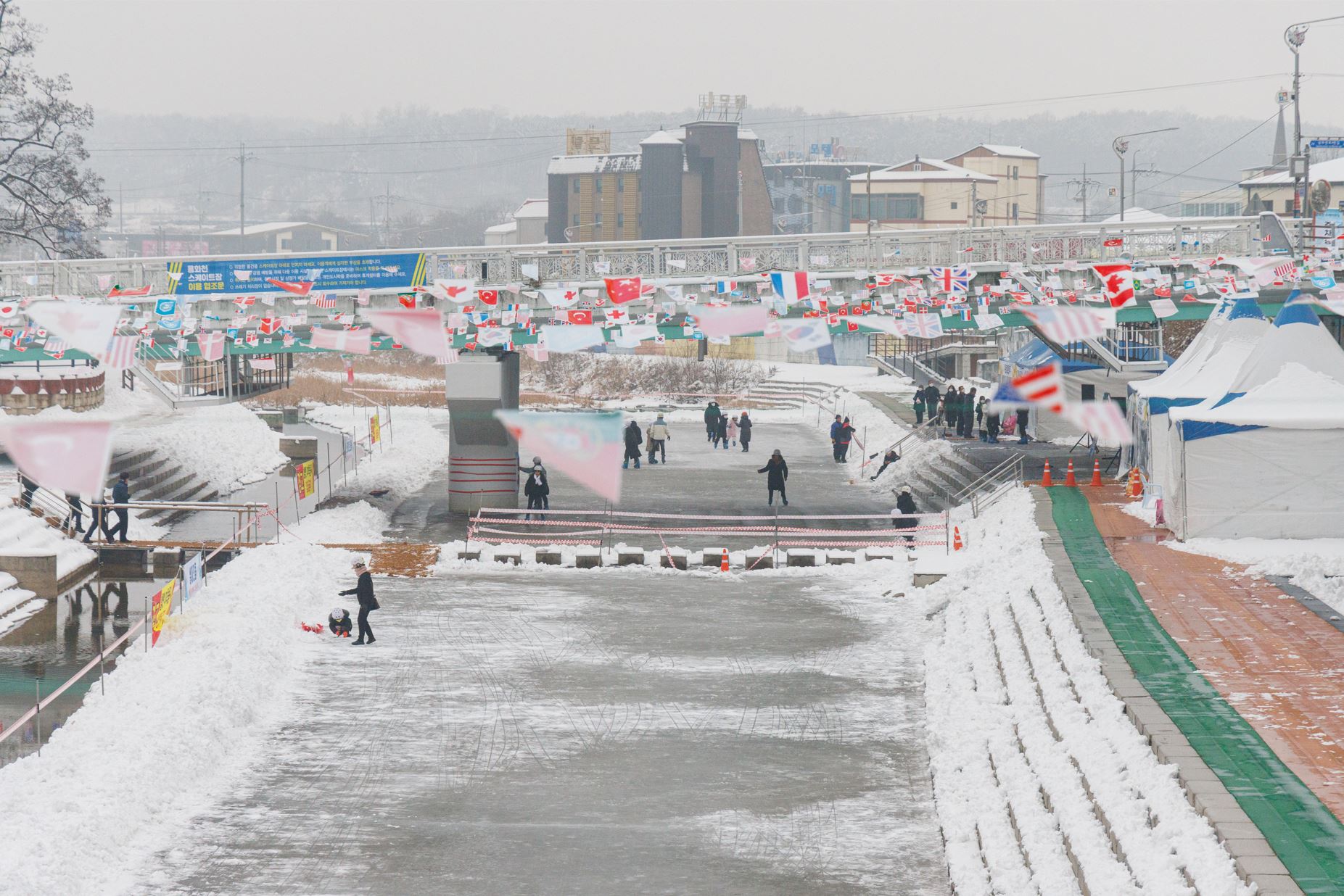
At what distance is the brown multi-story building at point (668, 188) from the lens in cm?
10462

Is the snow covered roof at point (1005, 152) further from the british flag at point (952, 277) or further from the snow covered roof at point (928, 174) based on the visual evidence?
the british flag at point (952, 277)

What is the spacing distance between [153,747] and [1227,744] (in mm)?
10310

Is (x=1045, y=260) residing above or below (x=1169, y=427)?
above

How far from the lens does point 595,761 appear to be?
51.6 ft

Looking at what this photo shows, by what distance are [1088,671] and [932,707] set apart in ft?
7.92

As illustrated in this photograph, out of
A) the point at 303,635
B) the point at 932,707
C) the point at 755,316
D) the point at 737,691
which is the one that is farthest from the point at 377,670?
the point at 755,316

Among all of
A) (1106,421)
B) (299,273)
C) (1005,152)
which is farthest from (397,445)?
(1005,152)

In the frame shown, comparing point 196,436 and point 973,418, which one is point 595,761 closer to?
point 973,418

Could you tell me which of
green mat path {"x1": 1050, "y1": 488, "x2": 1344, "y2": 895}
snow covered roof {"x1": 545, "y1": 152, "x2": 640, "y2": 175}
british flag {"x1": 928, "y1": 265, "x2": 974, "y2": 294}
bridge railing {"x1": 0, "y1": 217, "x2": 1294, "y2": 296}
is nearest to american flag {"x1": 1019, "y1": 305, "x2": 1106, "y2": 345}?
british flag {"x1": 928, "y1": 265, "x2": 974, "y2": 294}

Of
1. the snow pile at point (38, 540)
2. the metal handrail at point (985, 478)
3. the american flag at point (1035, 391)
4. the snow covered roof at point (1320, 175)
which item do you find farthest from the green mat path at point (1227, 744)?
the snow covered roof at point (1320, 175)

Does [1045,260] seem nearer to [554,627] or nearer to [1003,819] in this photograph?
[554,627]

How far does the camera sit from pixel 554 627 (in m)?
Result: 22.0

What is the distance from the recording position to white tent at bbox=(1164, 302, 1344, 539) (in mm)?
22969

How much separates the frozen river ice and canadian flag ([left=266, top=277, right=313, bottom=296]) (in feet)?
30.3
